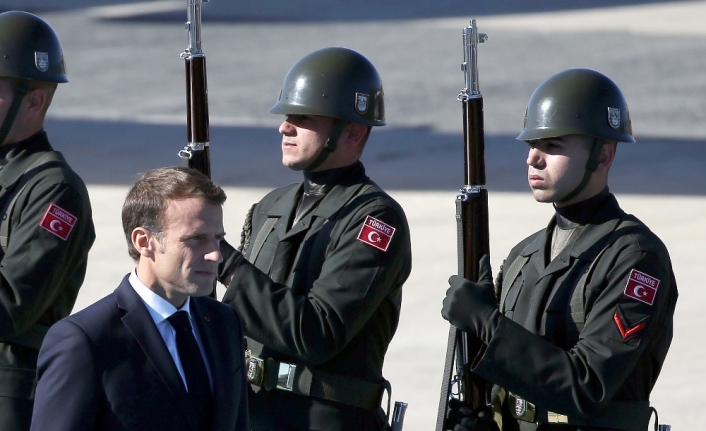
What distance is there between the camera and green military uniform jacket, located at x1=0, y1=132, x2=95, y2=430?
448cm

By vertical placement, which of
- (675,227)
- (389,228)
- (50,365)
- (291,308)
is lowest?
(50,365)

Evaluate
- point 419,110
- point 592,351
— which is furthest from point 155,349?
point 419,110

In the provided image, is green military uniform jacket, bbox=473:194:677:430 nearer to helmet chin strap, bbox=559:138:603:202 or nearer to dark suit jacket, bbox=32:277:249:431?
helmet chin strap, bbox=559:138:603:202

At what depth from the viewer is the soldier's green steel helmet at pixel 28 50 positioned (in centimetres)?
489

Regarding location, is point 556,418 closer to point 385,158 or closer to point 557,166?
point 557,166

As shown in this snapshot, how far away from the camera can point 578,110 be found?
439 cm

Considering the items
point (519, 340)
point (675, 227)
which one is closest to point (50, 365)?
point (519, 340)

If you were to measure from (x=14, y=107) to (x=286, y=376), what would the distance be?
4.82ft

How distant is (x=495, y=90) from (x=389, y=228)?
13942 mm

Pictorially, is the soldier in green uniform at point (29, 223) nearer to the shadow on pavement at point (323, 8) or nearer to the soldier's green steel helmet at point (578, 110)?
the soldier's green steel helmet at point (578, 110)

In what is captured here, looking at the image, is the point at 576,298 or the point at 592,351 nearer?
the point at 592,351

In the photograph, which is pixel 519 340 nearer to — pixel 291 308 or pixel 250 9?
pixel 291 308

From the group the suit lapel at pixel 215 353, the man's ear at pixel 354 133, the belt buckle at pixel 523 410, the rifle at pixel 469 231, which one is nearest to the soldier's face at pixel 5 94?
the man's ear at pixel 354 133

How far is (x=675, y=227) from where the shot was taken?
11.8m
